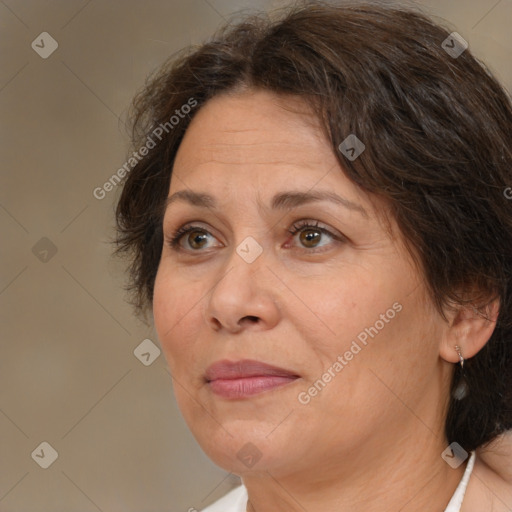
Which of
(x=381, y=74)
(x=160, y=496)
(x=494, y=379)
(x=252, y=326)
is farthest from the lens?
(x=160, y=496)

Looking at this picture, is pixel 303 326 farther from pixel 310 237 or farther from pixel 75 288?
pixel 75 288

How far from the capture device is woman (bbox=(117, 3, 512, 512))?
1.90 m

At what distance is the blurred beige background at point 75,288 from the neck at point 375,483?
1.70 metres

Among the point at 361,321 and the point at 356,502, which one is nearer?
the point at 361,321

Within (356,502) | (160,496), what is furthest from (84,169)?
(356,502)

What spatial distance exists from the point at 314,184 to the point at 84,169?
2.08 meters

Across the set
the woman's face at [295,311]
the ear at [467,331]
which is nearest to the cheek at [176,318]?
the woman's face at [295,311]

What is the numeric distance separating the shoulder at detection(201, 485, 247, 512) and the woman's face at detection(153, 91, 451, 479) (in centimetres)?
56

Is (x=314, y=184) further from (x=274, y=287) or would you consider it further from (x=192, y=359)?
(x=192, y=359)

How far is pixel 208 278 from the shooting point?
204 cm

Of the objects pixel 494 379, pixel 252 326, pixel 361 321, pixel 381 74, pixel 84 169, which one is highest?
pixel 84 169

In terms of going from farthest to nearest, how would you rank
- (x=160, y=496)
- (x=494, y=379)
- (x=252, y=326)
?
(x=160, y=496), (x=494, y=379), (x=252, y=326)

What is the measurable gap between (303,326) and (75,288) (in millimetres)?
2104

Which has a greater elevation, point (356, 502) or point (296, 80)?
point (296, 80)
